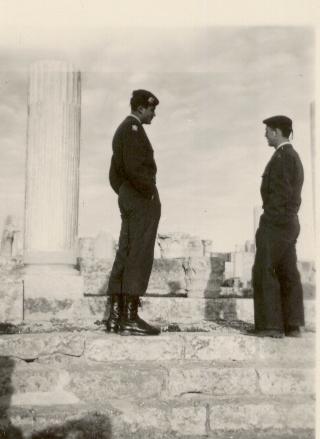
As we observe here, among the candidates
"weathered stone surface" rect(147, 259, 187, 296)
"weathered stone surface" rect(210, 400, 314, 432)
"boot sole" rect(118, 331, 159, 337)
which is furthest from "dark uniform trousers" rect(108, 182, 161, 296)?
"weathered stone surface" rect(147, 259, 187, 296)

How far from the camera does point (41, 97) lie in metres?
7.04

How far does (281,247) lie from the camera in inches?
172

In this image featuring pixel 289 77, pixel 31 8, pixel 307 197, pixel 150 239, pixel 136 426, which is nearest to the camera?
pixel 136 426

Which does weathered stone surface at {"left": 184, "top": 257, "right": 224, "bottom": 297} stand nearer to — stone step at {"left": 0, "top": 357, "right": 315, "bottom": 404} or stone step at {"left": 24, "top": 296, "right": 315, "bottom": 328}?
stone step at {"left": 24, "top": 296, "right": 315, "bottom": 328}

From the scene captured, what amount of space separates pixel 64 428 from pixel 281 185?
97.8 inches

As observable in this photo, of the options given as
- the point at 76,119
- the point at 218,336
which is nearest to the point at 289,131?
the point at 218,336

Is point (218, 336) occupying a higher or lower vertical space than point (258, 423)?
higher

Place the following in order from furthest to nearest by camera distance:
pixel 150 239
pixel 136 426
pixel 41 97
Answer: pixel 41 97 → pixel 150 239 → pixel 136 426

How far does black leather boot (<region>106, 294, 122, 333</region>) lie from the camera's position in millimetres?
4344

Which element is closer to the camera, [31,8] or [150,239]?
[31,8]

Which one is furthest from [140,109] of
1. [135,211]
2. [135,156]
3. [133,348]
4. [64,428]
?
[64,428]

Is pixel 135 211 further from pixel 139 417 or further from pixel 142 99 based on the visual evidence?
pixel 139 417

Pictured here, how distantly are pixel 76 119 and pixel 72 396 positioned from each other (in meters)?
4.38

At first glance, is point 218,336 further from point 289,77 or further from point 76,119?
point 76,119
